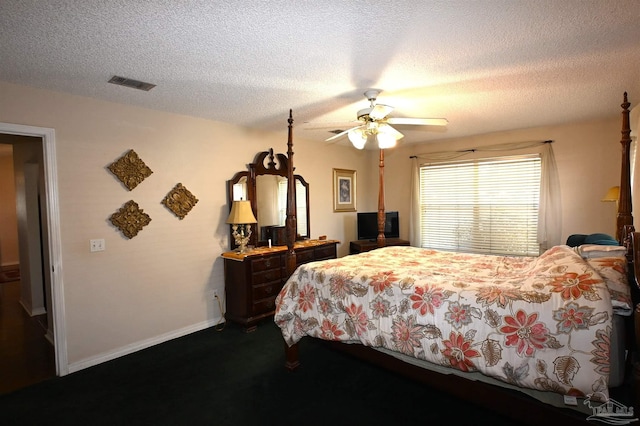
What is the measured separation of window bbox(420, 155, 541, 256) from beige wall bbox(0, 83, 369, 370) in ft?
9.48

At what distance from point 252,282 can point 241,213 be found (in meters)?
0.81

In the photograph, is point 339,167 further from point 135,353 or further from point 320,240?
point 135,353

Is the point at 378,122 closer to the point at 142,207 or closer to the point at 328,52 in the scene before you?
the point at 328,52

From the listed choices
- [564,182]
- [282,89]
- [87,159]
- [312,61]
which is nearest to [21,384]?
[87,159]

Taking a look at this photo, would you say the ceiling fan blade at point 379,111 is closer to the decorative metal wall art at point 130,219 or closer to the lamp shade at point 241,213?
the lamp shade at point 241,213

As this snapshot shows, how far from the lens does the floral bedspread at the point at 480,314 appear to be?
1.60m

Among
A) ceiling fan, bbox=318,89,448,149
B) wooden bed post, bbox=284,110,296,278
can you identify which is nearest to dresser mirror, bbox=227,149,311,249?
wooden bed post, bbox=284,110,296,278

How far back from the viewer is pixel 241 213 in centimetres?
382

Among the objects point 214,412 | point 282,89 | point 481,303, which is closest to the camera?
point 481,303

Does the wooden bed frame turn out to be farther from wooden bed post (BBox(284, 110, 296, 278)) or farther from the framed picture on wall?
the framed picture on wall

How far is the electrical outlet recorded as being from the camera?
3.01 m

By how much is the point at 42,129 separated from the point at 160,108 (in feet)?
3.30

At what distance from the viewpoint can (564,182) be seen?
424cm

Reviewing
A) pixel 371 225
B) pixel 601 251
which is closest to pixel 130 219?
A: pixel 371 225
